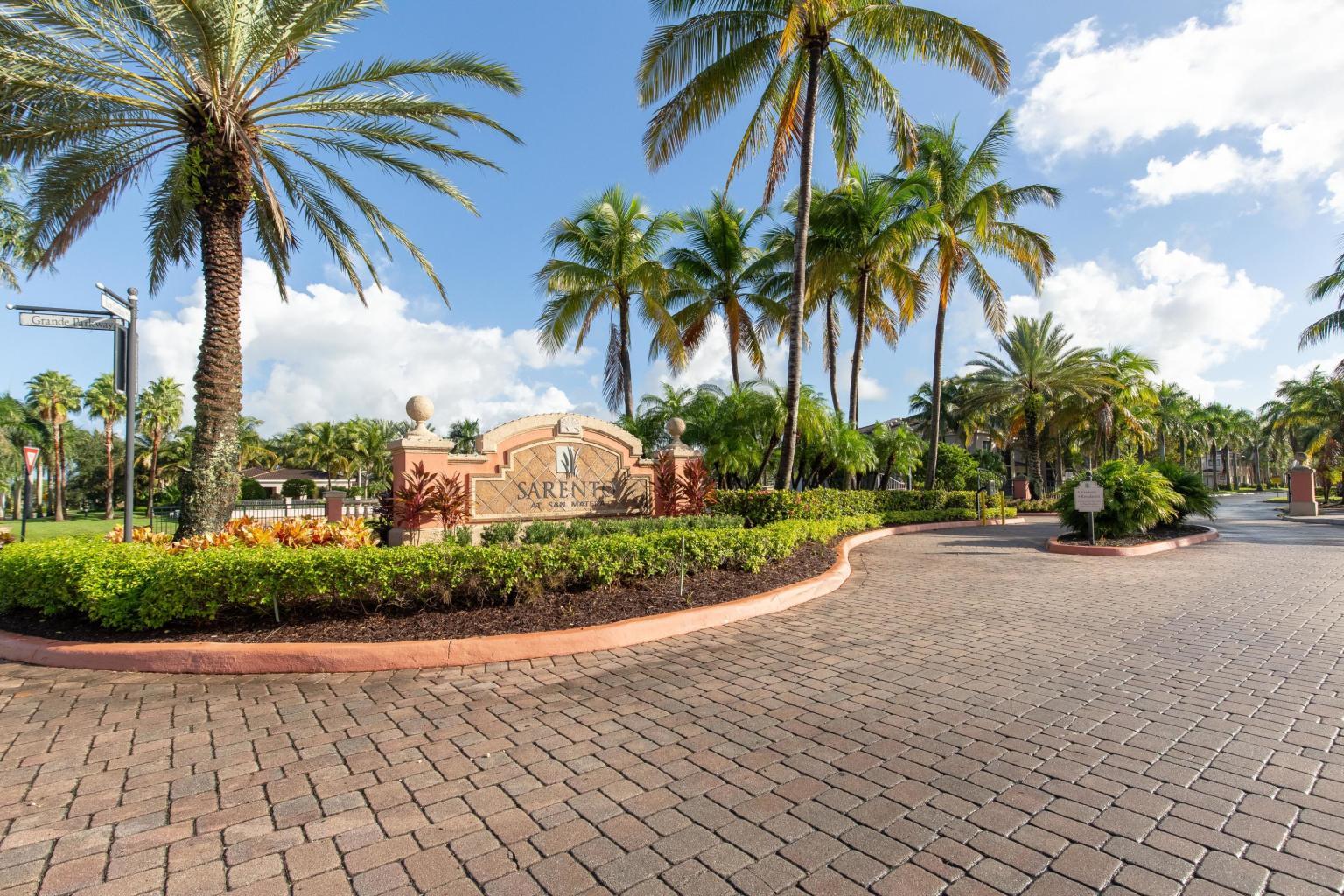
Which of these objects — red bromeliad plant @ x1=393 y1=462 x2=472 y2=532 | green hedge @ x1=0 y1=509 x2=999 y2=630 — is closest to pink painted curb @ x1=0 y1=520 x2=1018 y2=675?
green hedge @ x1=0 y1=509 x2=999 y2=630

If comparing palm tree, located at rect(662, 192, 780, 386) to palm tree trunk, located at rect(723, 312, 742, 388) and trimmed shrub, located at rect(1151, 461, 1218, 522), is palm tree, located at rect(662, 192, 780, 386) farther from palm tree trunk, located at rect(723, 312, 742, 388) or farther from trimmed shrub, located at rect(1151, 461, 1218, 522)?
trimmed shrub, located at rect(1151, 461, 1218, 522)

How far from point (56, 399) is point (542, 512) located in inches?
1827

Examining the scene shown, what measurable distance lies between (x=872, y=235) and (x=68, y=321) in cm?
1872

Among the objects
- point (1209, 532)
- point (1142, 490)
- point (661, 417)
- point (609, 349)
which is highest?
point (609, 349)

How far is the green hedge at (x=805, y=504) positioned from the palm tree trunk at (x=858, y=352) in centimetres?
283

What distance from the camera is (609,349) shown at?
74.3 feet

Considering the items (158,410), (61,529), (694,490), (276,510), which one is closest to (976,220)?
(694,490)

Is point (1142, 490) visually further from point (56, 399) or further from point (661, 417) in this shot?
point (56, 399)

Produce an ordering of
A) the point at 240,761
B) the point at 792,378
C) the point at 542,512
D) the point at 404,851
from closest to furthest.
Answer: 1. the point at 404,851
2. the point at 240,761
3. the point at 542,512
4. the point at 792,378

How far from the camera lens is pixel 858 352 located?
21.4 meters

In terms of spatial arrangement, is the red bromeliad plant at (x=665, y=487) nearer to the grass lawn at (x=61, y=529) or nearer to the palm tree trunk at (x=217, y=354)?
the palm tree trunk at (x=217, y=354)

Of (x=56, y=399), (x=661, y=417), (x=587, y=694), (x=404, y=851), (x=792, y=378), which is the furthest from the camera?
(x=56, y=399)

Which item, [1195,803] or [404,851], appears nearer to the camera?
[404,851]

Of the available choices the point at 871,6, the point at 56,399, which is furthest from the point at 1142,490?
the point at 56,399
